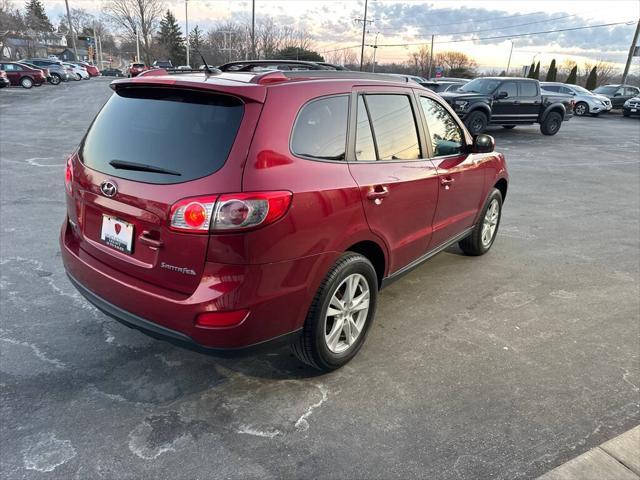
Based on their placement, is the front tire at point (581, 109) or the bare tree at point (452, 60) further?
the bare tree at point (452, 60)

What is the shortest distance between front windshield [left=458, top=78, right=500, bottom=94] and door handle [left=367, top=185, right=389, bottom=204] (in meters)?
14.7

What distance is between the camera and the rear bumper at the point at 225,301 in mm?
2359

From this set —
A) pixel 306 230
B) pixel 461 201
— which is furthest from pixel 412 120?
pixel 306 230

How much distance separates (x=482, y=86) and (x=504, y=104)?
37.8 inches

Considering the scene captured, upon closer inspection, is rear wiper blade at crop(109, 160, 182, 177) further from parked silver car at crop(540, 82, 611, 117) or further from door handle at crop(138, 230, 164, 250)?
parked silver car at crop(540, 82, 611, 117)

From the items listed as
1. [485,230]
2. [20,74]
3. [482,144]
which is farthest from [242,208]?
[20,74]

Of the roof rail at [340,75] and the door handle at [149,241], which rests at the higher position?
the roof rail at [340,75]

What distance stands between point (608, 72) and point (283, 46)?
40.0 metres

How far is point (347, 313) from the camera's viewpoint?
10.1 ft

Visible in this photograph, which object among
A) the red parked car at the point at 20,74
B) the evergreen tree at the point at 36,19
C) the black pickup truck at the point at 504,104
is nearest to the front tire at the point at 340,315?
the black pickup truck at the point at 504,104

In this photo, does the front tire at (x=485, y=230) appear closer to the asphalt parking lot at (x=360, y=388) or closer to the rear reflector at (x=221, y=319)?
the asphalt parking lot at (x=360, y=388)

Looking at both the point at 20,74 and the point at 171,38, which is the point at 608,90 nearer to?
the point at 20,74

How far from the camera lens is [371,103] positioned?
3221 millimetres

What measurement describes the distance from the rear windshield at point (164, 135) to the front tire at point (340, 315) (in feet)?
3.13
